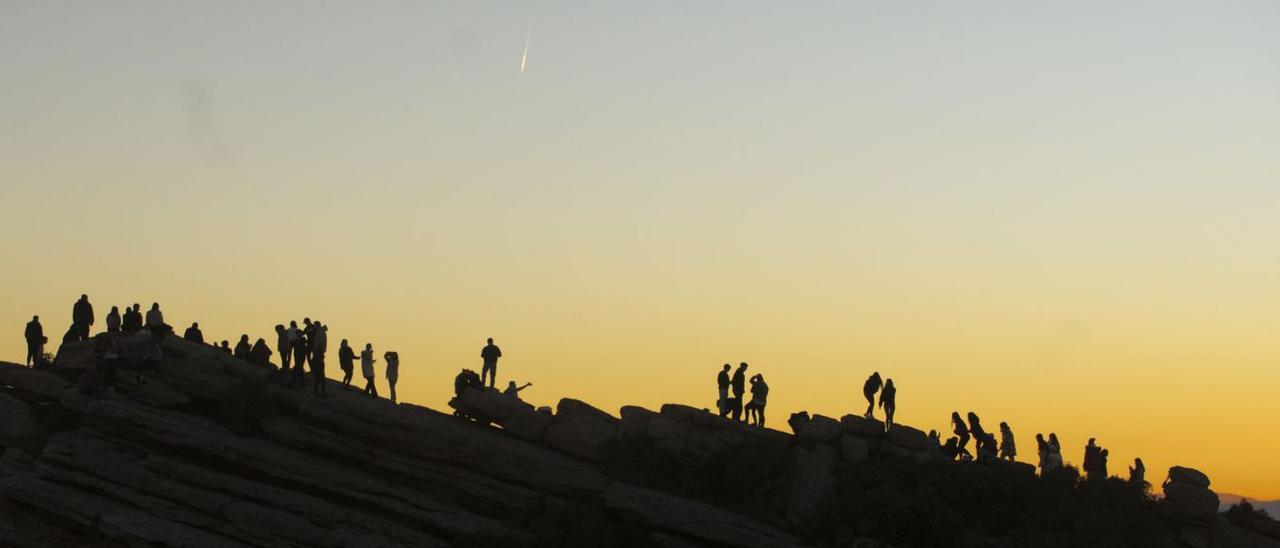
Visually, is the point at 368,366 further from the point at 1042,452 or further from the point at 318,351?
the point at 1042,452

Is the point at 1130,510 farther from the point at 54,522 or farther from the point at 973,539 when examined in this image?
the point at 54,522

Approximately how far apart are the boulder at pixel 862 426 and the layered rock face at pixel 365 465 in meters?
0.05

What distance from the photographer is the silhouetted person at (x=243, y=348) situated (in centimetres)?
4938

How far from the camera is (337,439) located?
144ft

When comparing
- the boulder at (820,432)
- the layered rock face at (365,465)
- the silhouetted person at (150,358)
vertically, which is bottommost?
the layered rock face at (365,465)

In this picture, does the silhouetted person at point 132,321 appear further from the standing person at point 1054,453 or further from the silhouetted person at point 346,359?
the standing person at point 1054,453

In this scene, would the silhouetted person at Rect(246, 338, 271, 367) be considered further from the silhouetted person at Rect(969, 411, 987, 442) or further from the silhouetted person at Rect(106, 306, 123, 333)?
the silhouetted person at Rect(969, 411, 987, 442)

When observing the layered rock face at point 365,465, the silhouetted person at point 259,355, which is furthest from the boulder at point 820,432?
the silhouetted person at point 259,355

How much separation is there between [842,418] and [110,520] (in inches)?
976

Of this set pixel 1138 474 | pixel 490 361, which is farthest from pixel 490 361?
pixel 1138 474

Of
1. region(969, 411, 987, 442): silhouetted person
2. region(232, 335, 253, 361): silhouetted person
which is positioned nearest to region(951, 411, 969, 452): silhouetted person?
region(969, 411, 987, 442): silhouetted person

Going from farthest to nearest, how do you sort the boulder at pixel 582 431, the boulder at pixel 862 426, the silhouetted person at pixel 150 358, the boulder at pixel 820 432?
1. the boulder at pixel 862 426
2. the boulder at pixel 820 432
3. the boulder at pixel 582 431
4. the silhouetted person at pixel 150 358

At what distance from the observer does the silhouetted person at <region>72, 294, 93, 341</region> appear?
1909 inches

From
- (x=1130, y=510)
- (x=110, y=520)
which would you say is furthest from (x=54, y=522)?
(x=1130, y=510)
